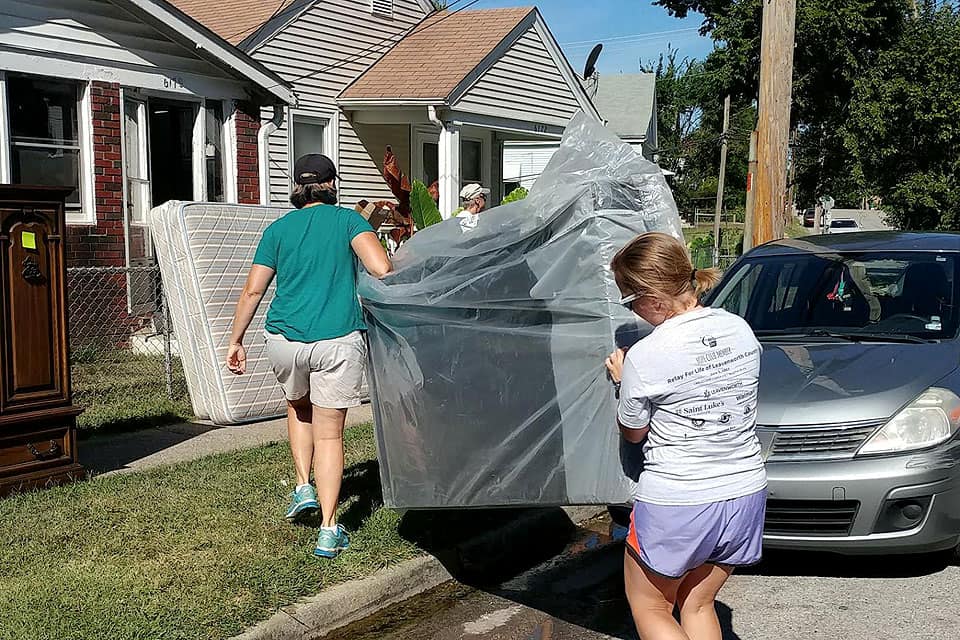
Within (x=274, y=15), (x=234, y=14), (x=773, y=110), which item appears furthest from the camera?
(x=234, y=14)

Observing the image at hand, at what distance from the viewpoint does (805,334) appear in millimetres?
6258

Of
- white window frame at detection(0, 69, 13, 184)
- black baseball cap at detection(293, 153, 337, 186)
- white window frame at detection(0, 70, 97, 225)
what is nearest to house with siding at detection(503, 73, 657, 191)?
white window frame at detection(0, 70, 97, 225)

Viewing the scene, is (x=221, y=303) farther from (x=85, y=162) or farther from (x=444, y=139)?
(x=444, y=139)

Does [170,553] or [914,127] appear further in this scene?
[914,127]

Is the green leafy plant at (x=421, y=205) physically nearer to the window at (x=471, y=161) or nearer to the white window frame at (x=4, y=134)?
the white window frame at (x=4, y=134)

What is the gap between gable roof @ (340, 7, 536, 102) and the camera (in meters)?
15.4

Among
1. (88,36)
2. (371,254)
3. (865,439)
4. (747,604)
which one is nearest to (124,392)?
(88,36)

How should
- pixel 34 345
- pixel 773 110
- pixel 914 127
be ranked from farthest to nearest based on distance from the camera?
pixel 914 127 → pixel 773 110 → pixel 34 345

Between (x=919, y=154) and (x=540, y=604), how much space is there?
24197mm

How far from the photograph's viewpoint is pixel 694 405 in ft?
9.80

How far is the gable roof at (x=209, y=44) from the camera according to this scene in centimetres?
1157

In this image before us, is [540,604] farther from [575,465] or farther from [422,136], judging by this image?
[422,136]

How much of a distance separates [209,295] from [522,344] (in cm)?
454

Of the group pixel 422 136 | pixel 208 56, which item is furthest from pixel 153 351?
pixel 422 136
